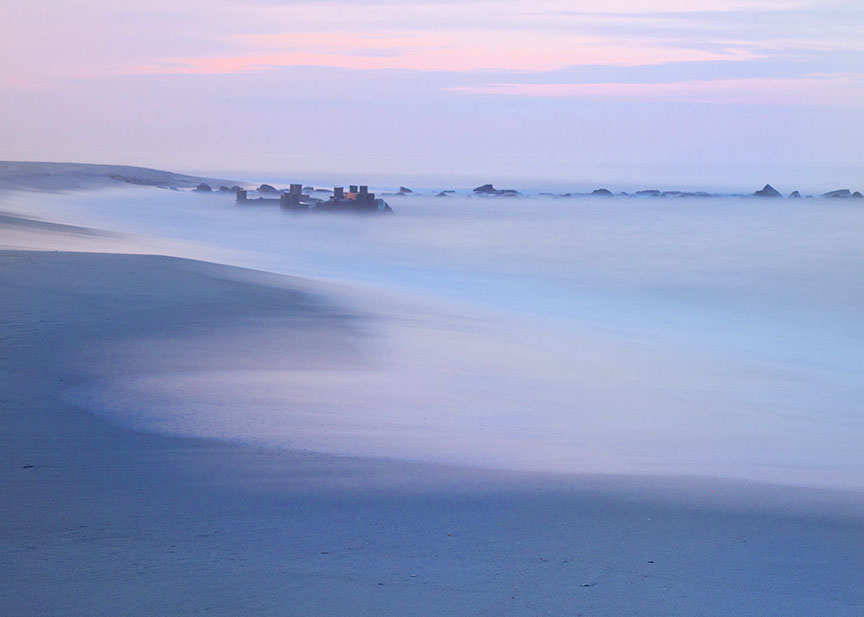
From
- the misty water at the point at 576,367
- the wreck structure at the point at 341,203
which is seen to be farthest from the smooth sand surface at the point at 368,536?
the wreck structure at the point at 341,203

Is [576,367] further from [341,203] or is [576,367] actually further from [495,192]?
[495,192]

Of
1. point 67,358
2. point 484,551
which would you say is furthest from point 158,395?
point 484,551

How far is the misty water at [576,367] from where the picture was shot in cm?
482

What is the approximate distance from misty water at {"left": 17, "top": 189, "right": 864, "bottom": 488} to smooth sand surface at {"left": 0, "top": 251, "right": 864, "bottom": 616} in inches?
15.6

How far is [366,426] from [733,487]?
1.91 m

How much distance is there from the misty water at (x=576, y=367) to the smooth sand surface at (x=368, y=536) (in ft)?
1.30

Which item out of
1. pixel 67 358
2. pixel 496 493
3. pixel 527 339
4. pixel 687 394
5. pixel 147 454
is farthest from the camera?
pixel 527 339

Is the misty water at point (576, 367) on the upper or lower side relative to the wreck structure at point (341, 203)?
lower

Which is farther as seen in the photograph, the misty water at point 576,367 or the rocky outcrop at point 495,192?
the rocky outcrop at point 495,192

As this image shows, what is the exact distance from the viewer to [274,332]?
7637mm

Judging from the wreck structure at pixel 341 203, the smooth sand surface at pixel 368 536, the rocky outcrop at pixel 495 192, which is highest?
the rocky outcrop at pixel 495 192

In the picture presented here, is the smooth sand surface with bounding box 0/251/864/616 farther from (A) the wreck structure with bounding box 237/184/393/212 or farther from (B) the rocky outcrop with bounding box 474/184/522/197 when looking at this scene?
(B) the rocky outcrop with bounding box 474/184/522/197

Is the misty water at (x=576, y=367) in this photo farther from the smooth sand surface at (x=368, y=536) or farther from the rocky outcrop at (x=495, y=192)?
the rocky outcrop at (x=495, y=192)

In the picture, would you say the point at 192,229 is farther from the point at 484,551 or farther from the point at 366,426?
the point at 484,551
